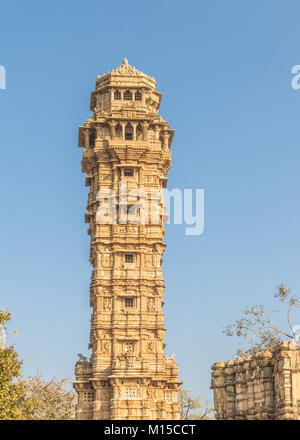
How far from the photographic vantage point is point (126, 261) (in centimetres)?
5097

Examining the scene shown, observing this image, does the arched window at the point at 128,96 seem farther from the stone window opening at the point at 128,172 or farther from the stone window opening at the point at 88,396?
the stone window opening at the point at 88,396

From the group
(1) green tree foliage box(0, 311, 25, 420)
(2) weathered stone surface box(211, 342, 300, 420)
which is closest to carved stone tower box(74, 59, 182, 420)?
(1) green tree foliage box(0, 311, 25, 420)

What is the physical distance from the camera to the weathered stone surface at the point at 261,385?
20.2m

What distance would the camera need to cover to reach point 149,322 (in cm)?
4938

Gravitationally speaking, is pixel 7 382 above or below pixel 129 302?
below

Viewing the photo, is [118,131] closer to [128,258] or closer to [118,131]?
[118,131]

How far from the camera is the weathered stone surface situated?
2017 cm

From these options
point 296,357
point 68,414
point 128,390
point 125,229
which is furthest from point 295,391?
point 68,414

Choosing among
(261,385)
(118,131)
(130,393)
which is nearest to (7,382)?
(130,393)

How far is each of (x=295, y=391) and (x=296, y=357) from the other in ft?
3.05

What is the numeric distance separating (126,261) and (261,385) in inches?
1173

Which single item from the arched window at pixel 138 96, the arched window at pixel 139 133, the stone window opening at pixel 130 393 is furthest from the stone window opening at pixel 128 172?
the stone window opening at pixel 130 393
